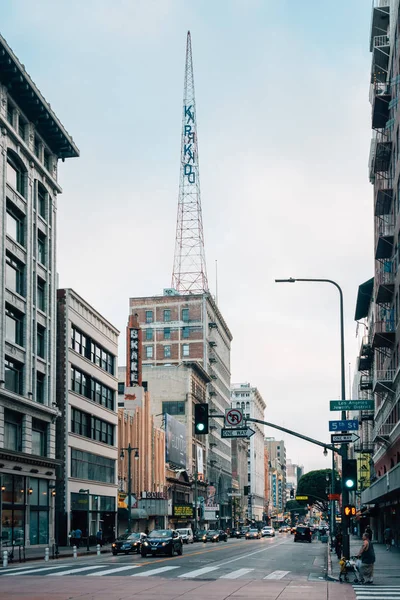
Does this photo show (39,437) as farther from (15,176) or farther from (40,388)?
(15,176)

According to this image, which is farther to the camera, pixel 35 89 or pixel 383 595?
pixel 35 89

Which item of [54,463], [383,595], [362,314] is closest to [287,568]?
[383,595]

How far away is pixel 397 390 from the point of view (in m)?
51.8

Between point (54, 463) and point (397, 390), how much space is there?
24.2 metres

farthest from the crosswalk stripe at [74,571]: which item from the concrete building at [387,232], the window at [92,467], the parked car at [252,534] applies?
the parked car at [252,534]

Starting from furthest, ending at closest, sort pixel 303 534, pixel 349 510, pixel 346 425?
pixel 303 534, pixel 346 425, pixel 349 510

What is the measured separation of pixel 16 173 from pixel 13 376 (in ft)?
45.3

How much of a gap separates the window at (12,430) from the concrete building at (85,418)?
817 centimetres

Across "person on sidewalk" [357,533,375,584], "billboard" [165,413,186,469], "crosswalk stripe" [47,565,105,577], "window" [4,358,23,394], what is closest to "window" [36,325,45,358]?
"window" [4,358,23,394]

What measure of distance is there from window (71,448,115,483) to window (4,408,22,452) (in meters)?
11.2

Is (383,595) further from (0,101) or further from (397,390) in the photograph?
(0,101)

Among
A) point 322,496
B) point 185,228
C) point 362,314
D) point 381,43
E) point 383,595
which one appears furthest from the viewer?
point 322,496

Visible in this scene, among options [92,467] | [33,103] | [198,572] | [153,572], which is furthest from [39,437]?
[198,572]

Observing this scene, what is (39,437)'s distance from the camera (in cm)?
5825
